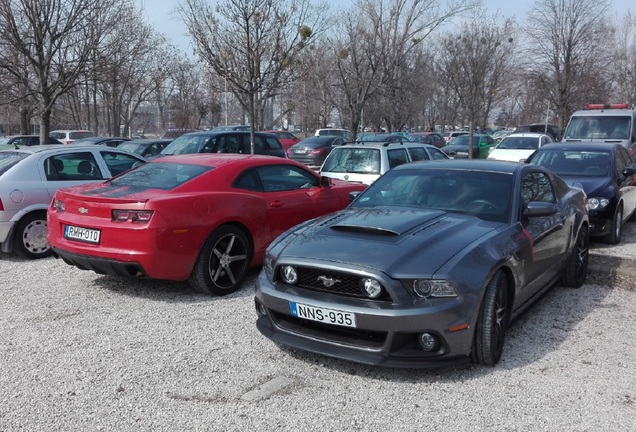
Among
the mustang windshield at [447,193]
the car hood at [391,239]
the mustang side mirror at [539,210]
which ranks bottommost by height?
the car hood at [391,239]

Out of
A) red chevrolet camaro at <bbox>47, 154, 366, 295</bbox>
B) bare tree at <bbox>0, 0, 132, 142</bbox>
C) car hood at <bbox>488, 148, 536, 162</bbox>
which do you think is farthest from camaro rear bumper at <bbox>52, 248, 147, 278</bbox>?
car hood at <bbox>488, 148, 536, 162</bbox>

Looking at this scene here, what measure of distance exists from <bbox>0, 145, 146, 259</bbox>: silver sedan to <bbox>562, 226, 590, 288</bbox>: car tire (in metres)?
6.21

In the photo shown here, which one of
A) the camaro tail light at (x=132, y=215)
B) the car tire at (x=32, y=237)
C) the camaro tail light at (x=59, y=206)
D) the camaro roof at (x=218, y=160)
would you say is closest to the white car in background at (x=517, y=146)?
the camaro roof at (x=218, y=160)

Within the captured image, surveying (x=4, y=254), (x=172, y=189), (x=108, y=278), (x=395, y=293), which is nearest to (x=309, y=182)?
(x=172, y=189)

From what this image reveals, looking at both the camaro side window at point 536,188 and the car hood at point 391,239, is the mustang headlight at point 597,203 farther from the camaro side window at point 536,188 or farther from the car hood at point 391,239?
the car hood at point 391,239

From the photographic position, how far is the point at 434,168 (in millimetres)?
5465

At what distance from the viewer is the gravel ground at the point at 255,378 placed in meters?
3.39

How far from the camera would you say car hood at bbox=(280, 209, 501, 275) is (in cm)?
388

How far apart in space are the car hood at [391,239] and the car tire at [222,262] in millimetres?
1277

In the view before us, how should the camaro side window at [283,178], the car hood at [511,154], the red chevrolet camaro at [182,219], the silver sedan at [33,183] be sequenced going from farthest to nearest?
1. the car hood at [511,154]
2. the silver sedan at [33,183]
3. the camaro side window at [283,178]
4. the red chevrolet camaro at [182,219]

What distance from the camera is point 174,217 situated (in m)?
5.37

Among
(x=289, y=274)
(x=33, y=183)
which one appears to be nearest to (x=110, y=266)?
(x=289, y=274)

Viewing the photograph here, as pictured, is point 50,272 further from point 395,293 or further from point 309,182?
point 395,293

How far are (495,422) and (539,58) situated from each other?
31.4 metres
